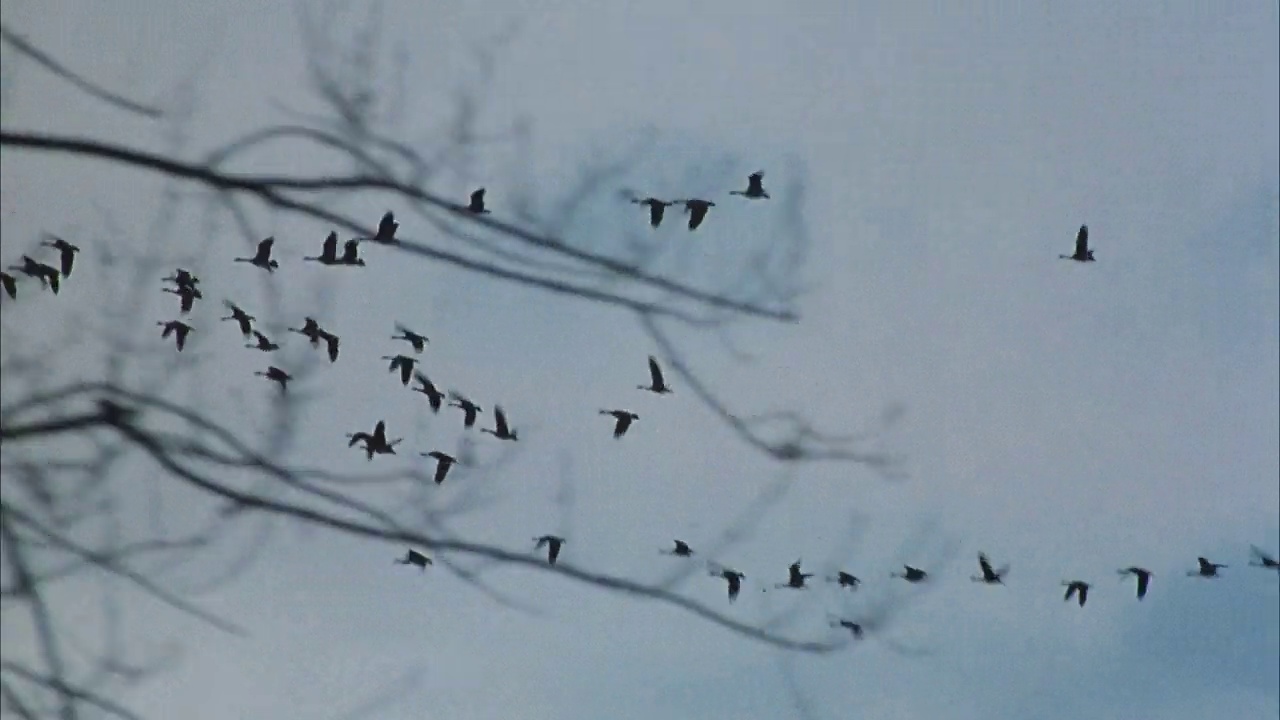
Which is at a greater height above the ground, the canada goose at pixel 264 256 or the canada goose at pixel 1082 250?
the canada goose at pixel 1082 250

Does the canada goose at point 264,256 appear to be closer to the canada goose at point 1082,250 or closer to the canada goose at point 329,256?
the canada goose at point 329,256

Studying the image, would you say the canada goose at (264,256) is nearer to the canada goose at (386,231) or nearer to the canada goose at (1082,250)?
the canada goose at (386,231)

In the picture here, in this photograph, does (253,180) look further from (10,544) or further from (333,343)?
(333,343)

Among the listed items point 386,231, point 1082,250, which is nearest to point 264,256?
point 386,231

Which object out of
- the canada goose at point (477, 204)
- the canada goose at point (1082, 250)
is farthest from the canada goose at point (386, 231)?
the canada goose at point (1082, 250)

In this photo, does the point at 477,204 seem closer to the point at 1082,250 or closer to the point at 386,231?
the point at 386,231

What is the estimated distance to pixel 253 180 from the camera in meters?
4.55

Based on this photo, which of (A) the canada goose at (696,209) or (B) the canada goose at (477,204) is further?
(A) the canada goose at (696,209)

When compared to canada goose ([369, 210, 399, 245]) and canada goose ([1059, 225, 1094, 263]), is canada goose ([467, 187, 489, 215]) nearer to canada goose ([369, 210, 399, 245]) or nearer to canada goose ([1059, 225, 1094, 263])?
canada goose ([369, 210, 399, 245])

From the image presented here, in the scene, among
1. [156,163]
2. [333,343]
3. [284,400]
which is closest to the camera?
[156,163]

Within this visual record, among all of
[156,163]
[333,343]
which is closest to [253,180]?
[156,163]

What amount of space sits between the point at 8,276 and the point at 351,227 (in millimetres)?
1902

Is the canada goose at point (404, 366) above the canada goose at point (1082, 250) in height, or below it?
below

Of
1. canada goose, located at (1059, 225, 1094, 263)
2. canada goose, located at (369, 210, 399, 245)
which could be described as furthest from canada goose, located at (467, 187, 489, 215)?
canada goose, located at (1059, 225, 1094, 263)
